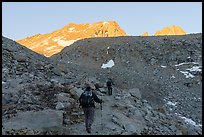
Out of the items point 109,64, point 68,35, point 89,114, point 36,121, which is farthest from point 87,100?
point 68,35

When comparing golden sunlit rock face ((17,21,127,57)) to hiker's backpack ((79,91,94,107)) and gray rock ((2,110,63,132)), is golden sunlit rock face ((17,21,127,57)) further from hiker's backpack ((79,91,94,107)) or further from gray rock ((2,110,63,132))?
hiker's backpack ((79,91,94,107))

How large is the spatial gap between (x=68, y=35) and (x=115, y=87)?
316 feet

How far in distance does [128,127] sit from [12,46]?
15605mm

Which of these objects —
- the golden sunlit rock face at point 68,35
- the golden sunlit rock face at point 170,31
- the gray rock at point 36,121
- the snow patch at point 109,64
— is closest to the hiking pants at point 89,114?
the gray rock at point 36,121

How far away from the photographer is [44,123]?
12.8m

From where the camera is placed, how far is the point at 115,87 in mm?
24844

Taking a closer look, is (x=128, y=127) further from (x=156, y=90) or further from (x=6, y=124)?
(x=156, y=90)

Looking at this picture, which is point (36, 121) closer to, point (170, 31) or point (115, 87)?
point (115, 87)

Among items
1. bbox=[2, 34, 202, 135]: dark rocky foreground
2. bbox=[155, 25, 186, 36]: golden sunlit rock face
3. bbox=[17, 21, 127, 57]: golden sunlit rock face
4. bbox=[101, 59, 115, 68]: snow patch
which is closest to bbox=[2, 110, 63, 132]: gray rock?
bbox=[2, 34, 202, 135]: dark rocky foreground

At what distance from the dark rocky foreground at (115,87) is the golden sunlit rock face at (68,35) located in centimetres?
5988

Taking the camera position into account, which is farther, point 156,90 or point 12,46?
point 156,90

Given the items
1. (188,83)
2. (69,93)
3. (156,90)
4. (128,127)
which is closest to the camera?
(128,127)

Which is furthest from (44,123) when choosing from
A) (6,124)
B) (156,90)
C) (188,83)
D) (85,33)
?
(85,33)

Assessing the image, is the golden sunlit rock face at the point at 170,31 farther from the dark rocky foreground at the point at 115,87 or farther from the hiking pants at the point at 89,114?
the hiking pants at the point at 89,114
